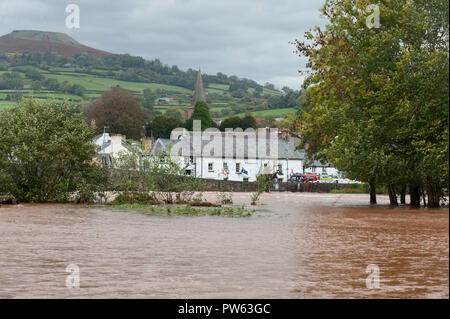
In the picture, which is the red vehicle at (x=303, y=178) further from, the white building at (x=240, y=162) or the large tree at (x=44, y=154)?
the large tree at (x=44, y=154)

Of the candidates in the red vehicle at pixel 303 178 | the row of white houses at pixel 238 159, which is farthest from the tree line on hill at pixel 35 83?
the red vehicle at pixel 303 178

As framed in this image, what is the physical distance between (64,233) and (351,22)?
947 inches

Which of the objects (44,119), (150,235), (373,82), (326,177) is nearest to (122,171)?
(44,119)

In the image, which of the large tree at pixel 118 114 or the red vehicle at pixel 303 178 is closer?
the red vehicle at pixel 303 178

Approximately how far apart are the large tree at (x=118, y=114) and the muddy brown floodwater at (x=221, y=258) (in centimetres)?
9278

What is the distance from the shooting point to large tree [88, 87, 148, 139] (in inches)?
4791

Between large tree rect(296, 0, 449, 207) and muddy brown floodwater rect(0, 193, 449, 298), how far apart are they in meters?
7.15

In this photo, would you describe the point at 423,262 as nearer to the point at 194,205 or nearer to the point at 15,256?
the point at 15,256

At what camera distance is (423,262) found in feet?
50.5

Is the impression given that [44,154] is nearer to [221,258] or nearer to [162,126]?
[221,258]

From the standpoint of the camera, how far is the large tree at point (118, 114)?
12169 centimetres

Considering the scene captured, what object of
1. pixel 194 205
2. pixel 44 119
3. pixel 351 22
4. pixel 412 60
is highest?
pixel 351 22

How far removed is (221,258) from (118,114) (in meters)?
108

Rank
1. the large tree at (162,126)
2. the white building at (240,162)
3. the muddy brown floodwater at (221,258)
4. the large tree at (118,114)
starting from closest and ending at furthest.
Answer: the muddy brown floodwater at (221,258) < the white building at (240,162) < the large tree at (118,114) < the large tree at (162,126)
